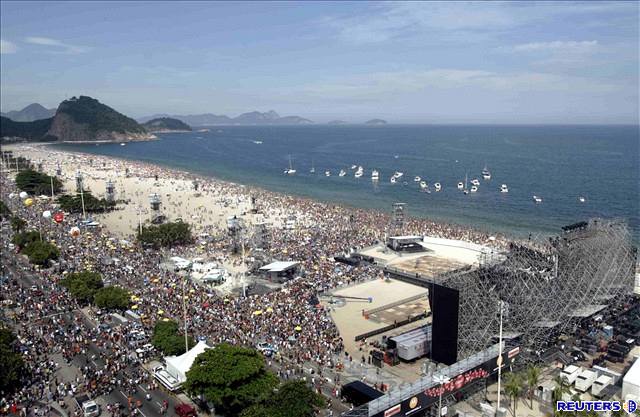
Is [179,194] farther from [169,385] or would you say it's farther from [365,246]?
[169,385]

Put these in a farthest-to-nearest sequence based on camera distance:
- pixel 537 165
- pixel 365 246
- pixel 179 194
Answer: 1. pixel 537 165
2. pixel 179 194
3. pixel 365 246

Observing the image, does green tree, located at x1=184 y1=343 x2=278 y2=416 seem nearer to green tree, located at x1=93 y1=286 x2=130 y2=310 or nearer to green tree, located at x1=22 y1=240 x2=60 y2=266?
green tree, located at x1=93 y1=286 x2=130 y2=310

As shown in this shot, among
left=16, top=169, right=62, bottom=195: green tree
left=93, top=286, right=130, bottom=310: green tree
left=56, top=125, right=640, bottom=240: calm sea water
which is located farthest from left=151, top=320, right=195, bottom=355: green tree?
left=16, top=169, right=62, bottom=195: green tree

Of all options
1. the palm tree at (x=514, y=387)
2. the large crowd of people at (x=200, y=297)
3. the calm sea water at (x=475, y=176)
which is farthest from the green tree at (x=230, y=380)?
the calm sea water at (x=475, y=176)

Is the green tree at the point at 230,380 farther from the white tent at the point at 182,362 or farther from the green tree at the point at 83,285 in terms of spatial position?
the green tree at the point at 83,285

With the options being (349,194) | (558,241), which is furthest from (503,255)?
(349,194)

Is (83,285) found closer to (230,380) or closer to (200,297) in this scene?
(200,297)
